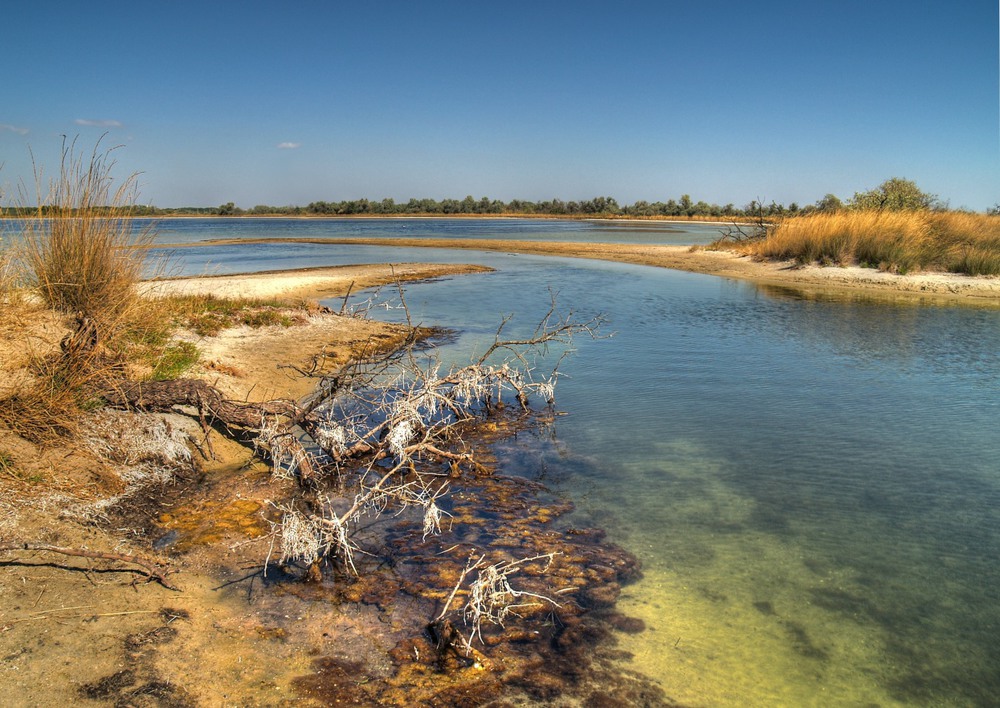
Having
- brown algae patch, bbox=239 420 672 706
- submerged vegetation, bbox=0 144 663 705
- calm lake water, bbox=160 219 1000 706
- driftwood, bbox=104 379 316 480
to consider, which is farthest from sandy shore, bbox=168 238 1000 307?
driftwood, bbox=104 379 316 480

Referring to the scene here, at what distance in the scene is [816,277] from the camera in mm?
21672

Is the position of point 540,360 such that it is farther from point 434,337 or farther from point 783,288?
point 783,288

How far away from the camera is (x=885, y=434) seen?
25.4 ft

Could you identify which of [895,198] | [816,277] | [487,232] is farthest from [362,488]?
[487,232]

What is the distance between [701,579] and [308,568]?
9.44ft

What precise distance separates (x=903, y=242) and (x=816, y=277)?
2820 millimetres

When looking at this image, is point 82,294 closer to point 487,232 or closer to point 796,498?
point 796,498

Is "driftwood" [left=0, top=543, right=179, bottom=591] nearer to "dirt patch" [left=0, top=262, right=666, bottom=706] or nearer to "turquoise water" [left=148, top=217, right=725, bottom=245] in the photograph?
"dirt patch" [left=0, top=262, right=666, bottom=706]

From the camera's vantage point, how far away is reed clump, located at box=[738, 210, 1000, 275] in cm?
2062

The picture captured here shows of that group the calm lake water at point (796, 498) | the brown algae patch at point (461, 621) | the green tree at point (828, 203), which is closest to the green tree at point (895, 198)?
the green tree at point (828, 203)

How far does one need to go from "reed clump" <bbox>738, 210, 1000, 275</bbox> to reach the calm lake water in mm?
7979

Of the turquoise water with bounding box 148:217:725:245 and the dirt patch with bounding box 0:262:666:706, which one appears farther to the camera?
the turquoise water with bounding box 148:217:725:245

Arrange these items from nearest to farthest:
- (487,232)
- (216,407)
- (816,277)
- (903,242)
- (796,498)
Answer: (796,498) → (216,407) → (903,242) → (816,277) → (487,232)

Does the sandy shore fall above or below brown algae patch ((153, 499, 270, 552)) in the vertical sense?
above
